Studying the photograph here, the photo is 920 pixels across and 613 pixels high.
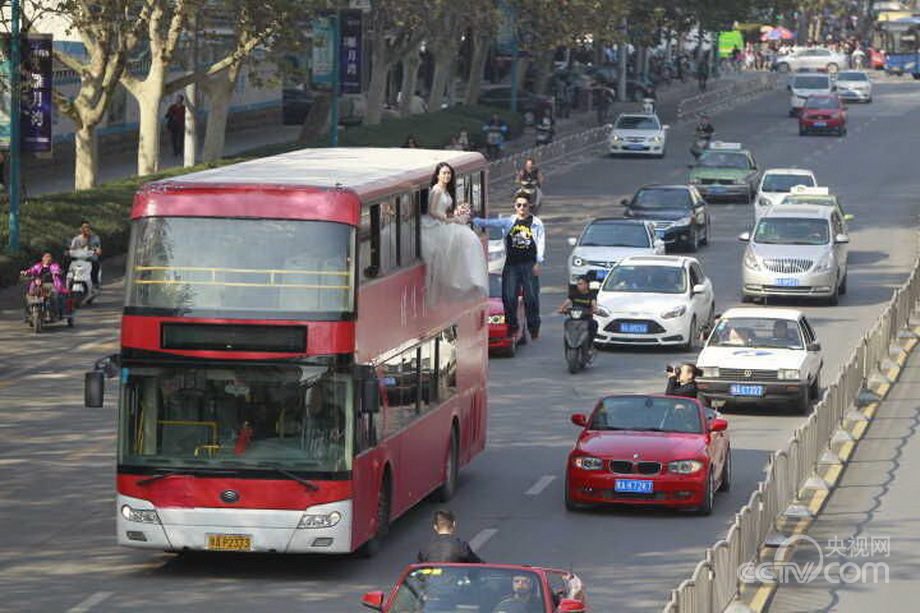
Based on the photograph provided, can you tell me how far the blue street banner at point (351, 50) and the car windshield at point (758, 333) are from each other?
31174 millimetres

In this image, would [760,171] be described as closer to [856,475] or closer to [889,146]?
[889,146]

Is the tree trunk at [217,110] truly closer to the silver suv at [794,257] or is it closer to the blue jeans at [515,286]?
the silver suv at [794,257]

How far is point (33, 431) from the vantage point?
28.6 m

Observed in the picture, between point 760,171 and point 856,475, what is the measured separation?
4263 cm

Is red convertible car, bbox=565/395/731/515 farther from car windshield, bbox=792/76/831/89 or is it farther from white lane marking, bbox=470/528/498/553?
car windshield, bbox=792/76/831/89

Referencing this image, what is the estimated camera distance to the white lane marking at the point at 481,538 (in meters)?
22.2

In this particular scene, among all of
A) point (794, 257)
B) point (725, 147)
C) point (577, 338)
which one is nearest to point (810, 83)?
point (725, 147)

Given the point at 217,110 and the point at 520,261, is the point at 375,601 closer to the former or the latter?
the point at 520,261

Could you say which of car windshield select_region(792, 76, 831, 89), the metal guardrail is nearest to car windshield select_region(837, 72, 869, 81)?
car windshield select_region(792, 76, 831, 89)

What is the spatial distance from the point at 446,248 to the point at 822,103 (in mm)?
62303

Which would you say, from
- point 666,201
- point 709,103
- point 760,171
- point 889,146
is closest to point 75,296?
point 666,201

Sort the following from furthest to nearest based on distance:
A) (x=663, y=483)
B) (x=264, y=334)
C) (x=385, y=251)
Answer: (x=663, y=483), (x=385, y=251), (x=264, y=334)

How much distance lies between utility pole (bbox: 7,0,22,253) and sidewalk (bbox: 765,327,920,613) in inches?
646

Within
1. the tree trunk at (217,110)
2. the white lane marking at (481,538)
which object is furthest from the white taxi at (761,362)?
the tree trunk at (217,110)
